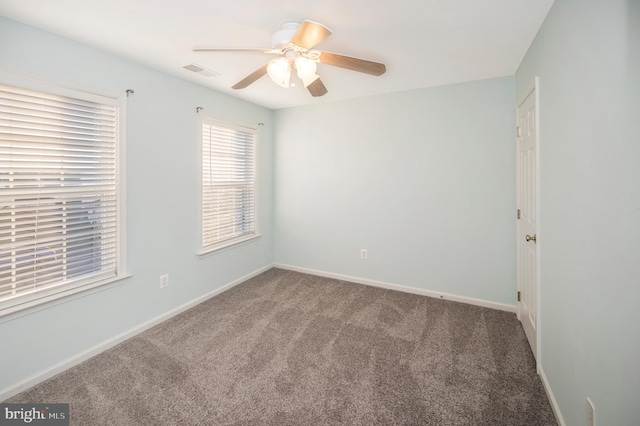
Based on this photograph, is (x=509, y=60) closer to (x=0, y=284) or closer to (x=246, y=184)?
(x=246, y=184)

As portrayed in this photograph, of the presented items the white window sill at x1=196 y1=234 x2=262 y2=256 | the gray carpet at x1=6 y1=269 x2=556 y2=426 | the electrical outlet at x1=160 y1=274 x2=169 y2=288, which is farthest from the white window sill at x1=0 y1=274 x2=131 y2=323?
the white window sill at x1=196 y1=234 x2=262 y2=256

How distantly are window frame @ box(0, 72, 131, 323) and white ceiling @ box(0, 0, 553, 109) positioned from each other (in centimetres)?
38

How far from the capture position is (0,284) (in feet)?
6.06

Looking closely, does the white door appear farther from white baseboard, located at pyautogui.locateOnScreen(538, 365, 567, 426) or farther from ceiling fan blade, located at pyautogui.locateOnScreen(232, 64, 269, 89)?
ceiling fan blade, located at pyautogui.locateOnScreen(232, 64, 269, 89)

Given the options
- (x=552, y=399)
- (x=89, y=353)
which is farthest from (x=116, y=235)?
(x=552, y=399)

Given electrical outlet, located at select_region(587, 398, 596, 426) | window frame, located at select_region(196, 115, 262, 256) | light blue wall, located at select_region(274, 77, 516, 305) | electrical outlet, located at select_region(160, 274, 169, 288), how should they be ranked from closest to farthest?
electrical outlet, located at select_region(587, 398, 596, 426) → electrical outlet, located at select_region(160, 274, 169, 288) → light blue wall, located at select_region(274, 77, 516, 305) → window frame, located at select_region(196, 115, 262, 256)

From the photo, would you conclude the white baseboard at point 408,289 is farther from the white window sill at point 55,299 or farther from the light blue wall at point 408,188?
the white window sill at point 55,299

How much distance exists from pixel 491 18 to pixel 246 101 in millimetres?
2857

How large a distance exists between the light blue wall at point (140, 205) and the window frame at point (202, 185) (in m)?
0.06

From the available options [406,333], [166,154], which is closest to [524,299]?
[406,333]

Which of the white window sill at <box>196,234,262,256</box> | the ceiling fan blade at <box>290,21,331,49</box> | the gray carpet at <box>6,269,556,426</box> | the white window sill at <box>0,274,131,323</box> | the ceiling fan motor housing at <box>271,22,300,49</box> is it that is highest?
the ceiling fan motor housing at <box>271,22,300,49</box>

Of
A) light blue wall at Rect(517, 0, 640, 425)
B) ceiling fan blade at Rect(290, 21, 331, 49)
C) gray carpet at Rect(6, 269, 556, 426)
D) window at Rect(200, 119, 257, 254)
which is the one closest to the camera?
Result: light blue wall at Rect(517, 0, 640, 425)

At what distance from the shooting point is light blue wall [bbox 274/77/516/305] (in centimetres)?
303

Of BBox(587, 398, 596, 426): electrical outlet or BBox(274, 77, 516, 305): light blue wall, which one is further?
BBox(274, 77, 516, 305): light blue wall
